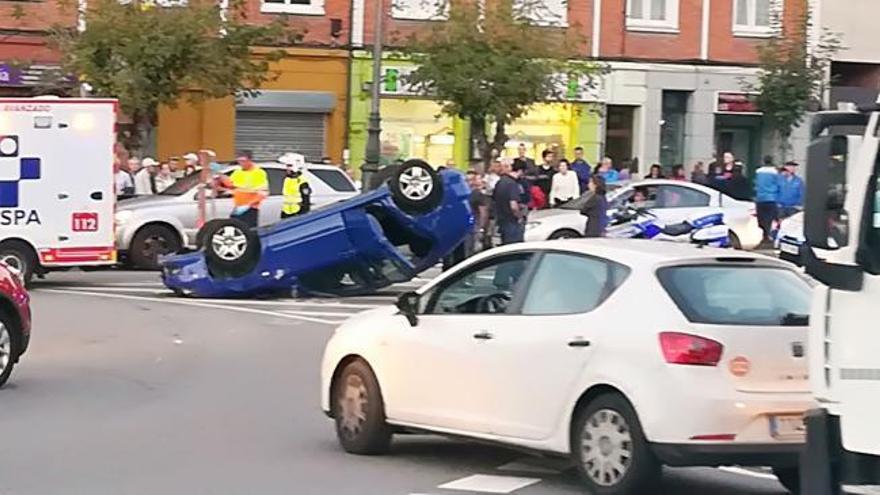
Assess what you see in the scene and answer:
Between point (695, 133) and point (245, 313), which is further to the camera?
point (695, 133)

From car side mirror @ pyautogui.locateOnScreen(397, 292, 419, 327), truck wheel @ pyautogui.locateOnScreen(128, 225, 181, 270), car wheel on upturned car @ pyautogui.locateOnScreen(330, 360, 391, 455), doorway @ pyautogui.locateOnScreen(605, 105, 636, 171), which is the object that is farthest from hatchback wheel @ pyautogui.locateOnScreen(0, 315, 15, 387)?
doorway @ pyautogui.locateOnScreen(605, 105, 636, 171)

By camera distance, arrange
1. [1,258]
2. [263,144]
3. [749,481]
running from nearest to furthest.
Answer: [749,481] < [1,258] < [263,144]

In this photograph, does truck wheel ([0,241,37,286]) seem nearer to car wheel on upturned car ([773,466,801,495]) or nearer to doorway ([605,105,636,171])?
car wheel on upturned car ([773,466,801,495])

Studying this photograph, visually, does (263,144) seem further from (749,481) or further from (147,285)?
(749,481)

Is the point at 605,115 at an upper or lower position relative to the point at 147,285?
upper

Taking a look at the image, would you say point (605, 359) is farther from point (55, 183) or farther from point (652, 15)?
point (652, 15)

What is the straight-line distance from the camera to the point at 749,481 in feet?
35.6

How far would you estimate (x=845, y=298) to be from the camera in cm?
748

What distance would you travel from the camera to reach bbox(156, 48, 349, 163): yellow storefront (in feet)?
124

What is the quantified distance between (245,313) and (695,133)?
73.2ft

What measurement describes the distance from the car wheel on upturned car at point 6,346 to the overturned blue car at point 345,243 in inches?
313

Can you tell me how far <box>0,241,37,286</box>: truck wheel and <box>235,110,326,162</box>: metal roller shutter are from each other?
1489 cm

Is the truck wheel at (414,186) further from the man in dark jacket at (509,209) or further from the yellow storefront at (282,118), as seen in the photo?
the yellow storefront at (282,118)

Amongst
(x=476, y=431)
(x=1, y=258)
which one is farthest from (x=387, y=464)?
(x=1, y=258)
